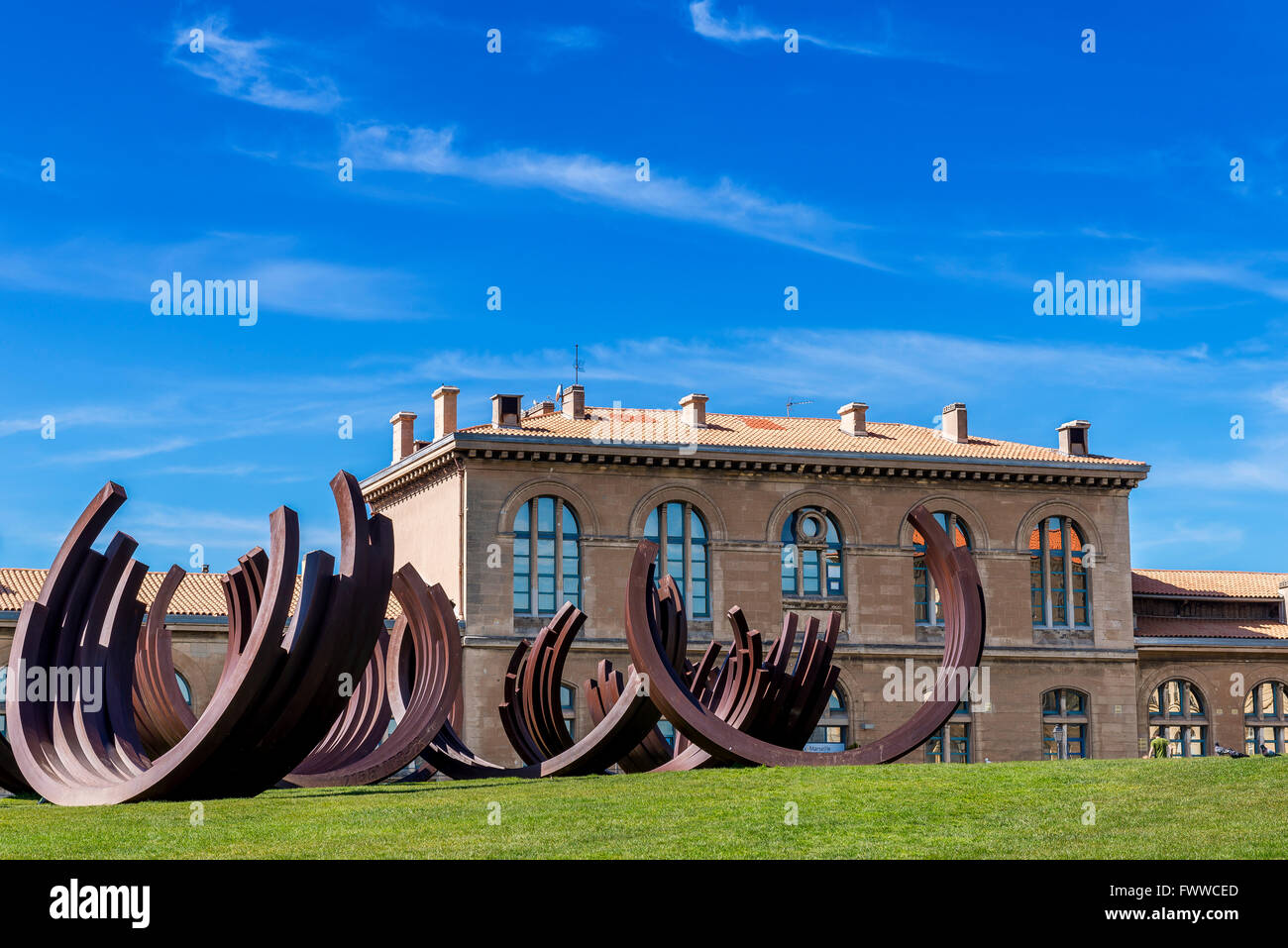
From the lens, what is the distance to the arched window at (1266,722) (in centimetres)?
4831

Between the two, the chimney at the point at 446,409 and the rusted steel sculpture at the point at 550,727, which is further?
the chimney at the point at 446,409

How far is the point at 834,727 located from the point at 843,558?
178 inches

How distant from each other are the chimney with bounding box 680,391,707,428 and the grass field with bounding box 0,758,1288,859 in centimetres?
2780

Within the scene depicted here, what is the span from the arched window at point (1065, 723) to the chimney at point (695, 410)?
11859 millimetres

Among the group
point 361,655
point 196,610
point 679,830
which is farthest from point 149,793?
point 196,610

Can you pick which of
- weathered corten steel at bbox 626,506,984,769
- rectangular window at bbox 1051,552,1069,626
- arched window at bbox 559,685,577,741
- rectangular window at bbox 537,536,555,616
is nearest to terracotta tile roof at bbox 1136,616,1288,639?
rectangular window at bbox 1051,552,1069,626

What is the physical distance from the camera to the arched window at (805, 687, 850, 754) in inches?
1736

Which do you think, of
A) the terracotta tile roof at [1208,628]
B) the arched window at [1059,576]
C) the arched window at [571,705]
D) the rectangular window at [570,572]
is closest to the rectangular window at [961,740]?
the arched window at [1059,576]

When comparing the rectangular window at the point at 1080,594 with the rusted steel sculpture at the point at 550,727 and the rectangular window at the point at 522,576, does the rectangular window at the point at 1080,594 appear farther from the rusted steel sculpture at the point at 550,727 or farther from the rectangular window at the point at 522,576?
the rusted steel sculpture at the point at 550,727

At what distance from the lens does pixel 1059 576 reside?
4756 cm

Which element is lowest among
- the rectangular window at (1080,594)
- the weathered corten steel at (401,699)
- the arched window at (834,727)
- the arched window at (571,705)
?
the arched window at (834,727)

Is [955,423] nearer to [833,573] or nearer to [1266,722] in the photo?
[833,573]

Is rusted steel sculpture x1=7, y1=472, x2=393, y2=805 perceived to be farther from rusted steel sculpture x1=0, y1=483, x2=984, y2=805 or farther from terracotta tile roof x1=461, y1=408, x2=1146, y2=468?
terracotta tile roof x1=461, y1=408, x2=1146, y2=468
